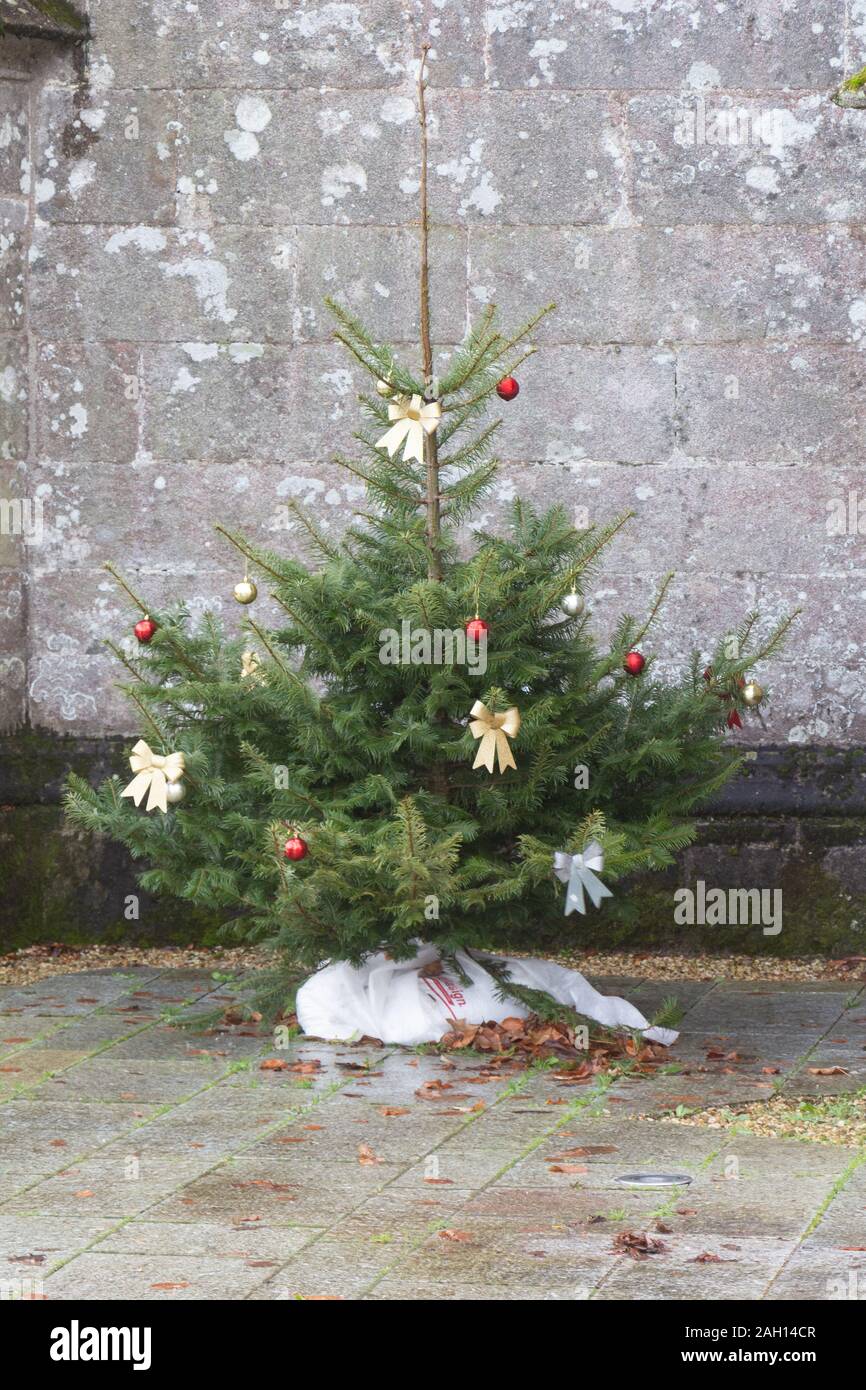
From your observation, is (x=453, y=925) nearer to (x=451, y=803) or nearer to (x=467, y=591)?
(x=451, y=803)

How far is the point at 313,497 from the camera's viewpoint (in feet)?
25.1

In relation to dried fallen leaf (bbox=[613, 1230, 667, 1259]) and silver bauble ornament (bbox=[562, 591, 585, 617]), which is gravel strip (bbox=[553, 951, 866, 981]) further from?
dried fallen leaf (bbox=[613, 1230, 667, 1259])

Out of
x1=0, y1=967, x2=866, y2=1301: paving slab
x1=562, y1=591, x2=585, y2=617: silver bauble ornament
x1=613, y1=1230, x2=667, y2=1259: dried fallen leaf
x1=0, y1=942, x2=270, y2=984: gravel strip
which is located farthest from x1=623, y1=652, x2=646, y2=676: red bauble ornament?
x1=0, y1=942, x2=270, y2=984: gravel strip

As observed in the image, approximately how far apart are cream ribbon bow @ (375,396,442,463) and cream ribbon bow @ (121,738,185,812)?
4.01ft

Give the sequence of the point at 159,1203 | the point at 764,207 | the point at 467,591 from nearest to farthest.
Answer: the point at 159,1203 → the point at 467,591 → the point at 764,207

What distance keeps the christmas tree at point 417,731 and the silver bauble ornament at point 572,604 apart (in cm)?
2

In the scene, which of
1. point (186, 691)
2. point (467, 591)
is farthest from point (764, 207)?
point (186, 691)

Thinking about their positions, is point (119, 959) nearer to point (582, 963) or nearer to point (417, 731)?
point (582, 963)

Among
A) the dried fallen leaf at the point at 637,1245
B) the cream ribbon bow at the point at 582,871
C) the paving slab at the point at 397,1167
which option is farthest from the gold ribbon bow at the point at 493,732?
the dried fallen leaf at the point at 637,1245

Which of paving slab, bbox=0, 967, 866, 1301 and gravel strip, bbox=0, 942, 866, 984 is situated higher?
gravel strip, bbox=0, 942, 866, 984

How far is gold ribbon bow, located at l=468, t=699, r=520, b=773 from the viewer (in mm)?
5637

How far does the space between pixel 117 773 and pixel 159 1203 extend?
3491mm

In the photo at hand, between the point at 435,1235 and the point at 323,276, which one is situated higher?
the point at 323,276

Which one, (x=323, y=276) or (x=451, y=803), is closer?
(x=451, y=803)
